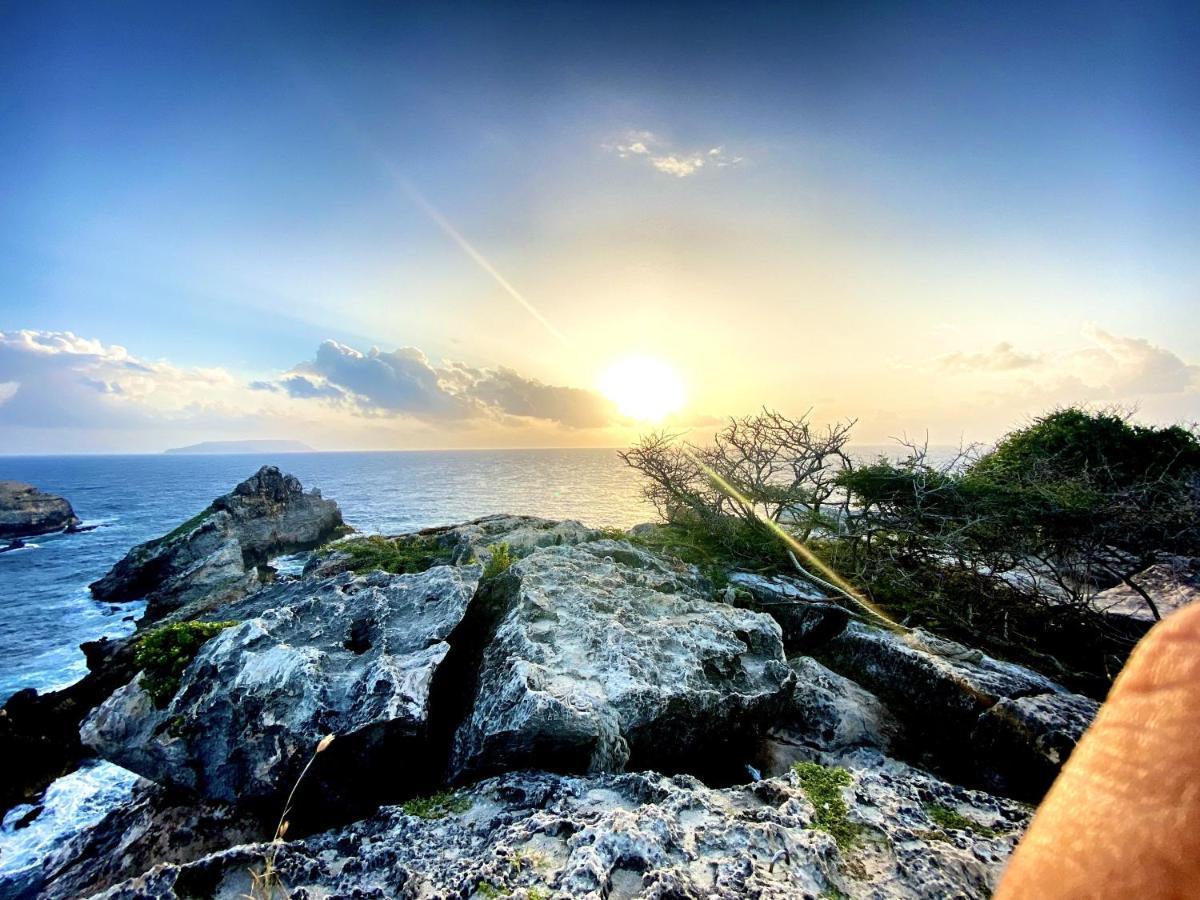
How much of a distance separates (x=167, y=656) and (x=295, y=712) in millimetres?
2378

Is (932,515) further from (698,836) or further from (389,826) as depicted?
(389,826)

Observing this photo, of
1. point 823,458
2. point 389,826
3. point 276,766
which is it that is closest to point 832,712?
point 389,826

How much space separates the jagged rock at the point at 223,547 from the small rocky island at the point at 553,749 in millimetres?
16914

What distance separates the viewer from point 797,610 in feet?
30.2

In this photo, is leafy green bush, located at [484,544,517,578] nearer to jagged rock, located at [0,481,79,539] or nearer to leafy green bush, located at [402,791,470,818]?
leafy green bush, located at [402,791,470,818]

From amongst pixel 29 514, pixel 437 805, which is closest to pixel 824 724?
pixel 437 805

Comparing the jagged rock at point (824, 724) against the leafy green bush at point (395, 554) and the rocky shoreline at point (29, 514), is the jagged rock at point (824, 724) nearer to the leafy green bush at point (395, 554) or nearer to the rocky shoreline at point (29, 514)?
the leafy green bush at point (395, 554)

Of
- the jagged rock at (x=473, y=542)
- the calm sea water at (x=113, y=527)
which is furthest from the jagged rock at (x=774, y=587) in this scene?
the calm sea water at (x=113, y=527)

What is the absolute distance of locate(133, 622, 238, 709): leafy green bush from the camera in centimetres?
576

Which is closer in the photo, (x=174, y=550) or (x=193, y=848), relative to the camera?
(x=193, y=848)

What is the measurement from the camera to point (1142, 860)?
61 cm

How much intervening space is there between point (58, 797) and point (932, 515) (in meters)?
18.9

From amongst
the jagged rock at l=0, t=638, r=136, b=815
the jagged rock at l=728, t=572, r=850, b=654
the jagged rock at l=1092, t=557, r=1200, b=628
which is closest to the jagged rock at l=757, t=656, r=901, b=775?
the jagged rock at l=728, t=572, r=850, b=654

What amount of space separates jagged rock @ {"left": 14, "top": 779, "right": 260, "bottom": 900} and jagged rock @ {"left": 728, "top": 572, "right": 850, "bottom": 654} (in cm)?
739
